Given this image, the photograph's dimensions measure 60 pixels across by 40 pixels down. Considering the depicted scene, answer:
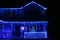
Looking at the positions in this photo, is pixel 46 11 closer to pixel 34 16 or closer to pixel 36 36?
pixel 34 16

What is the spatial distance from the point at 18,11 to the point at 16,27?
89cm

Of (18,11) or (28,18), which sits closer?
(28,18)

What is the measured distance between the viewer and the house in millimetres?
9523

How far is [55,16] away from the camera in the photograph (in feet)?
30.5

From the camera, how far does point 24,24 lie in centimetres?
1011

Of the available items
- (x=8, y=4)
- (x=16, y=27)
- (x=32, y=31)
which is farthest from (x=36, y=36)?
(x=8, y=4)

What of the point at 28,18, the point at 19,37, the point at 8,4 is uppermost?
the point at 8,4

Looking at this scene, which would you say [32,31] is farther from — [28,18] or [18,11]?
[18,11]

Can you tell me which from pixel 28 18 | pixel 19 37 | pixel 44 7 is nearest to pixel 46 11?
pixel 44 7

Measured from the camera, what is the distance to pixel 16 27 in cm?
1009

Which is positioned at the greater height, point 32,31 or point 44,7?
point 44,7

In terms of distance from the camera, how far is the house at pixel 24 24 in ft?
31.2

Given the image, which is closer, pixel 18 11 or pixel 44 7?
pixel 44 7

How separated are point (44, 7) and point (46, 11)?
0.34m
